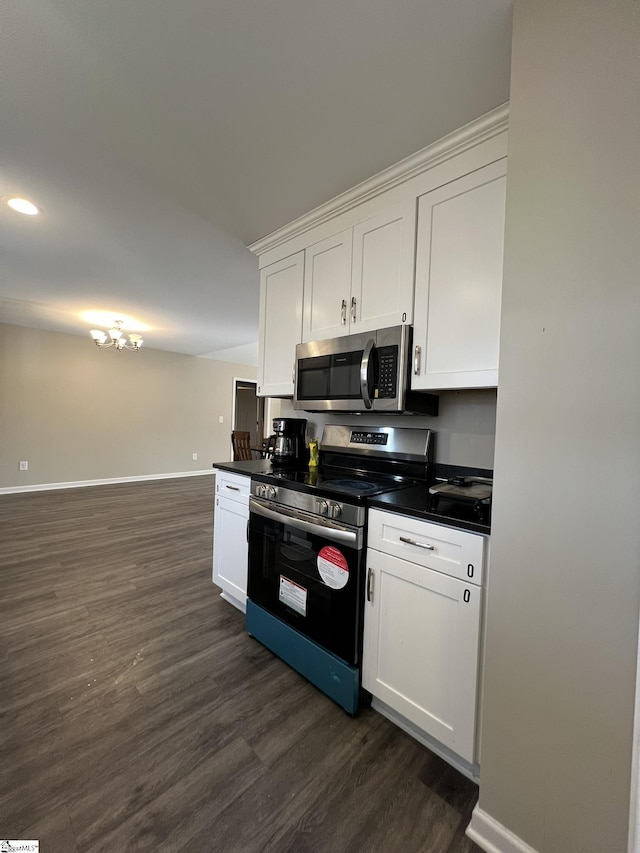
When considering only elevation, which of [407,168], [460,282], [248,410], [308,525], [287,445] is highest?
[407,168]

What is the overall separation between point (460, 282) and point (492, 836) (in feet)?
6.05

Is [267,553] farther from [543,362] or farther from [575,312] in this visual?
[575,312]

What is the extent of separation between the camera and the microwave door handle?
1.68 meters

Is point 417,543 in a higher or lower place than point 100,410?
lower

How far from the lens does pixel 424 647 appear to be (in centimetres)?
125

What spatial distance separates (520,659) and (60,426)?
6.43 metres

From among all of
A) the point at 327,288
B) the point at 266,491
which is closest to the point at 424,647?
the point at 266,491

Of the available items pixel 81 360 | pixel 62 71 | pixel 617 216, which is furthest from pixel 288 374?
pixel 81 360

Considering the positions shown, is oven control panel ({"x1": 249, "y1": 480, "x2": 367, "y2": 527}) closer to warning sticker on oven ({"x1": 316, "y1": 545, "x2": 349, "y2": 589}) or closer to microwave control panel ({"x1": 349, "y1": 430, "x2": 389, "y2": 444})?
warning sticker on oven ({"x1": 316, "y1": 545, "x2": 349, "y2": 589})

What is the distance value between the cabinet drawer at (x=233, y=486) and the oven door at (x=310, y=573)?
0.45ft

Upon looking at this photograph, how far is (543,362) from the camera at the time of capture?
928mm

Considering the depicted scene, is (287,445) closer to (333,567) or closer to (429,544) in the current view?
(333,567)

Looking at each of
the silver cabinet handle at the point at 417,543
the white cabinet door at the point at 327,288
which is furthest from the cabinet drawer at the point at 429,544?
the white cabinet door at the point at 327,288

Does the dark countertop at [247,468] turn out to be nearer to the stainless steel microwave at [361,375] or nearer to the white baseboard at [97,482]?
the stainless steel microwave at [361,375]
